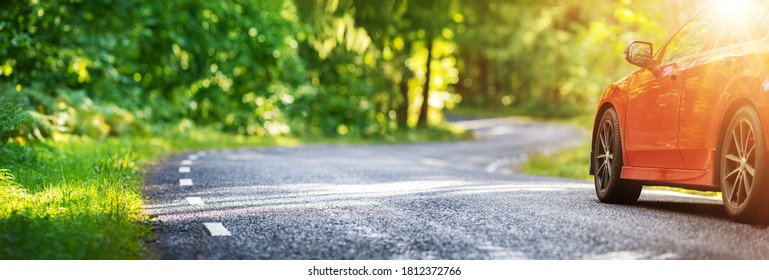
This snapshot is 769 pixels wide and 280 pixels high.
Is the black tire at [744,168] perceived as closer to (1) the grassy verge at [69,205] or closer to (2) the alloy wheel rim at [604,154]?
(2) the alloy wheel rim at [604,154]

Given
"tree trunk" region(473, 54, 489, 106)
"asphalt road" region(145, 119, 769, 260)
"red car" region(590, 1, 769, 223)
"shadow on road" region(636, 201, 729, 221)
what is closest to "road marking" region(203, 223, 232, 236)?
"asphalt road" region(145, 119, 769, 260)

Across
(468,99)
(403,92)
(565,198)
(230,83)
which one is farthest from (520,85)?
(565,198)

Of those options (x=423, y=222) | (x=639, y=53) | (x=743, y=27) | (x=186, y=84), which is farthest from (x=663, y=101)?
(x=186, y=84)

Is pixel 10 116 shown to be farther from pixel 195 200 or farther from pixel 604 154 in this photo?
pixel 604 154

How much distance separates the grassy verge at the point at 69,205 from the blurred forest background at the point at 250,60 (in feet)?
2.36

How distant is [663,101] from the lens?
7.96 metres

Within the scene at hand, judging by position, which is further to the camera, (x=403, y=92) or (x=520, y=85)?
(x=520, y=85)

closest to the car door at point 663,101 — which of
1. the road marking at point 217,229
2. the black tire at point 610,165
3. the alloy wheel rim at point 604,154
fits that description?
the black tire at point 610,165

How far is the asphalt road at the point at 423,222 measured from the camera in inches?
235

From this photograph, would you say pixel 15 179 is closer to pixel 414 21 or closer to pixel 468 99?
pixel 414 21

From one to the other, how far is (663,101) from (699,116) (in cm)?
61

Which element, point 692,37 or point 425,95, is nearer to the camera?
point 692,37
